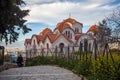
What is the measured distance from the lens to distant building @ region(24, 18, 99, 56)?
76.9m

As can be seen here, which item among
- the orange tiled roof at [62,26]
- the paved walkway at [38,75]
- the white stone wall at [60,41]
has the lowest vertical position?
the paved walkway at [38,75]

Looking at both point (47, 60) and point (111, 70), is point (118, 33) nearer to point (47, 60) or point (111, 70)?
point (47, 60)

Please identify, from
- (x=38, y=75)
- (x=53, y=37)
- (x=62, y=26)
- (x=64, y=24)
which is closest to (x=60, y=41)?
(x=53, y=37)

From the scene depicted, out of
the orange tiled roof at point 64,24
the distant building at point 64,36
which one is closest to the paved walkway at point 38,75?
the distant building at point 64,36

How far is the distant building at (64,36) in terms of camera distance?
7694 cm

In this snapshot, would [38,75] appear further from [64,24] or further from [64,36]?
[64,24]

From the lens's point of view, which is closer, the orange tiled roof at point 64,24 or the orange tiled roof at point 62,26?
the orange tiled roof at point 62,26

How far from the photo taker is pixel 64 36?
253 ft

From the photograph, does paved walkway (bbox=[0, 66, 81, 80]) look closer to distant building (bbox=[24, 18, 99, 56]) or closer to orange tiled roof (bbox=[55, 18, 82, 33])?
distant building (bbox=[24, 18, 99, 56])

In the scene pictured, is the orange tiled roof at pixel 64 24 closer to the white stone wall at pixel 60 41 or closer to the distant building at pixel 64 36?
the distant building at pixel 64 36

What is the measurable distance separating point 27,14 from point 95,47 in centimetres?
2618

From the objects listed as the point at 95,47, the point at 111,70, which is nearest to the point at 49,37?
the point at 95,47

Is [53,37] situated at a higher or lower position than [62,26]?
lower

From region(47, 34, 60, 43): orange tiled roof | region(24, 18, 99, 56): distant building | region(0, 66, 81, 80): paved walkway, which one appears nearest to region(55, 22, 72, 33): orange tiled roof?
region(24, 18, 99, 56): distant building
